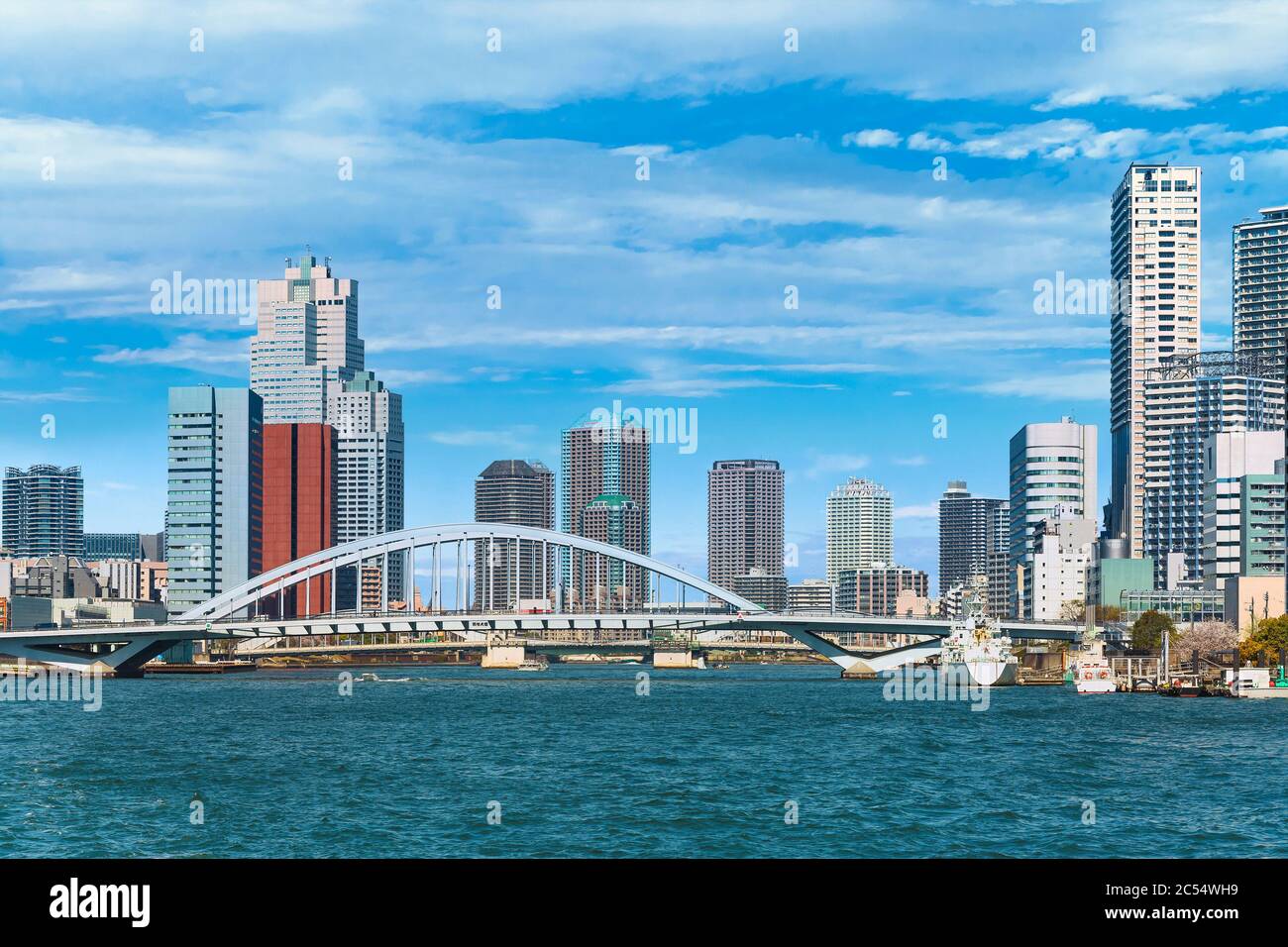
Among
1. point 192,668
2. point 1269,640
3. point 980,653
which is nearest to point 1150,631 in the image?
point 980,653

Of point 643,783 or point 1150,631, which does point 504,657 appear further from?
point 643,783

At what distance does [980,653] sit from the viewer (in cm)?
13175

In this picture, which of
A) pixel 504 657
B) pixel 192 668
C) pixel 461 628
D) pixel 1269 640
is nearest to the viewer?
pixel 1269 640

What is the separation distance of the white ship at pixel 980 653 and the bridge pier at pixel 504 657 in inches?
2789

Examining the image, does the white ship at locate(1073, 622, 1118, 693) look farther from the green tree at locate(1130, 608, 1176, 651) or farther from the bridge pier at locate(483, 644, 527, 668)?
the bridge pier at locate(483, 644, 527, 668)

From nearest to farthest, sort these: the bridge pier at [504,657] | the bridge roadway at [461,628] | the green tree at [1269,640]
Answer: the green tree at [1269,640], the bridge roadway at [461,628], the bridge pier at [504,657]

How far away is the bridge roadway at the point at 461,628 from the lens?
126 meters

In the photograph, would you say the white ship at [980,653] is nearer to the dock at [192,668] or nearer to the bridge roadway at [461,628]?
the bridge roadway at [461,628]

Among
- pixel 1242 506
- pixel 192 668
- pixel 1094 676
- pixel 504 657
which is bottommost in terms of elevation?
pixel 504 657

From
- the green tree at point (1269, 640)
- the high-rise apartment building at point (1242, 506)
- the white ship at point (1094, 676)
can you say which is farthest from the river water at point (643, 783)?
the high-rise apartment building at point (1242, 506)

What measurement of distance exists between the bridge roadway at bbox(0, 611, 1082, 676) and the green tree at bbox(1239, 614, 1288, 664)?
24.7 metres

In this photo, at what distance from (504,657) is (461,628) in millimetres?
67687

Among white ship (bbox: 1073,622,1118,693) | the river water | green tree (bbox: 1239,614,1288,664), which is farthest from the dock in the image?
green tree (bbox: 1239,614,1288,664)
